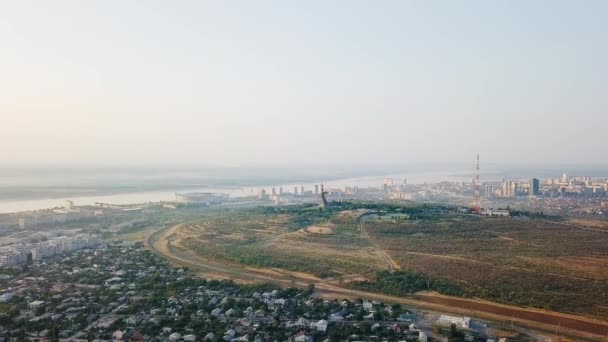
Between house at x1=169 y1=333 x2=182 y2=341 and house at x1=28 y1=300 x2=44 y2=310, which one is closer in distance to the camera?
house at x1=169 y1=333 x2=182 y2=341

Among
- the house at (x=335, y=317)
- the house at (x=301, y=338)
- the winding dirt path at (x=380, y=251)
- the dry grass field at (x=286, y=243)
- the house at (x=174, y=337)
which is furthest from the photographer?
the dry grass field at (x=286, y=243)

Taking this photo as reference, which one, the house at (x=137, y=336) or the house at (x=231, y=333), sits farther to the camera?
the house at (x=231, y=333)

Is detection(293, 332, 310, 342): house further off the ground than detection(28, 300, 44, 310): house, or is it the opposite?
detection(28, 300, 44, 310): house

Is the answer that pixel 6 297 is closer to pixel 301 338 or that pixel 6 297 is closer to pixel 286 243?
pixel 301 338

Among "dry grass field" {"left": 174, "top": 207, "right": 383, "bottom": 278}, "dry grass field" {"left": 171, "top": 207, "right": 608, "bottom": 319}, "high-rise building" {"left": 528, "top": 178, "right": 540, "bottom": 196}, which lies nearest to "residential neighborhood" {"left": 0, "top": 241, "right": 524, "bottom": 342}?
"dry grass field" {"left": 171, "top": 207, "right": 608, "bottom": 319}

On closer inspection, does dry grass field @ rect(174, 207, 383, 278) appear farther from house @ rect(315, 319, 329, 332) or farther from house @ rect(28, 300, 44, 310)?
house @ rect(28, 300, 44, 310)

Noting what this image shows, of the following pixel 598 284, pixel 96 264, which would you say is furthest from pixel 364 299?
pixel 96 264

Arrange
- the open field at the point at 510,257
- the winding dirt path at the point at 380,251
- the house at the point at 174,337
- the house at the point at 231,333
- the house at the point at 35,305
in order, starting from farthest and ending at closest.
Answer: the winding dirt path at the point at 380,251 < the open field at the point at 510,257 < the house at the point at 35,305 < the house at the point at 231,333 < the house at the point at 174,337

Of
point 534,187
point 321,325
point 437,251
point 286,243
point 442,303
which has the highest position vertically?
point 534,187

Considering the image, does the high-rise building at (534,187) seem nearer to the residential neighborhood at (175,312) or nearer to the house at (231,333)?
the residential neighborhood at (175,312)

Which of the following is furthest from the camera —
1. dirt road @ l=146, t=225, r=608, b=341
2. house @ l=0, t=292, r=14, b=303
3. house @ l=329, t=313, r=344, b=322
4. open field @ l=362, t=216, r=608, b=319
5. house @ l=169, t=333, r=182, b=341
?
open field @ l=362, t=216, r=608, b=319

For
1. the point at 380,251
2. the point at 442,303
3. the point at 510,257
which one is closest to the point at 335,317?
the point at 442,303

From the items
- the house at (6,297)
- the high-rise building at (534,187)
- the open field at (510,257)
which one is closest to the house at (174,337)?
the house at (6,297)
